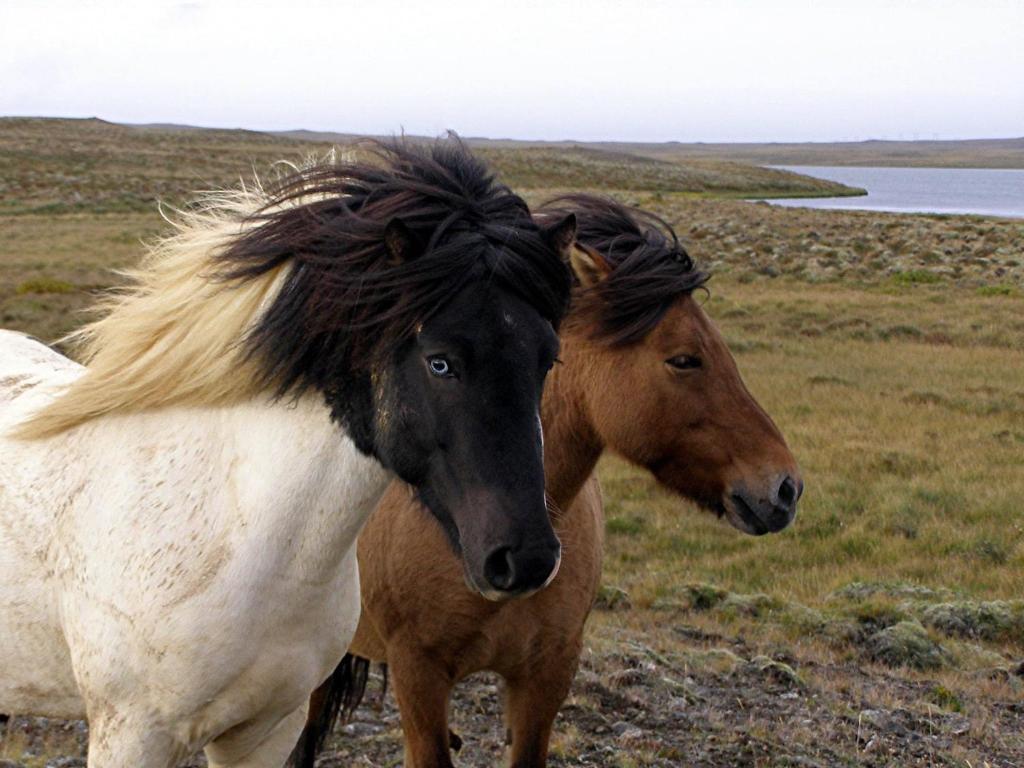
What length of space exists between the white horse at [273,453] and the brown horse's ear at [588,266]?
4.32ft

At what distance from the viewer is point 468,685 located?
560cm

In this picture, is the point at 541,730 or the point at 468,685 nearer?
the point at 541,730

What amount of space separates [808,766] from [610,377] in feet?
7.01

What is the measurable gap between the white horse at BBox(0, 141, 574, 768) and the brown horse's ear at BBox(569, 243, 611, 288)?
1.32 metres

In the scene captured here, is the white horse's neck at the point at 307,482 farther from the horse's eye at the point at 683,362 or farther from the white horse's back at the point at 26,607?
the horse's eye at the point at 683,362

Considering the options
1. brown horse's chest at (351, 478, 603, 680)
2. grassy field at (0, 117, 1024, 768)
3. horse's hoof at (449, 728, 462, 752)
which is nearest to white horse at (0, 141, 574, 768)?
brown horse's chest at (351, 478, 603, 680)

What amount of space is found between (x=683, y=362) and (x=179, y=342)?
1839mm

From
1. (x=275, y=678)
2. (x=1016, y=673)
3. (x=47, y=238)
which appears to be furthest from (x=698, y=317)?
(x=47, y=238)

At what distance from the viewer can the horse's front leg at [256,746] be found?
2619 millimetres

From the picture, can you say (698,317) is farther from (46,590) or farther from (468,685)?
(468,685)

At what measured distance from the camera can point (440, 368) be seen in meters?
2.21

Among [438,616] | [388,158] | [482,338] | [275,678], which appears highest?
[388,158]

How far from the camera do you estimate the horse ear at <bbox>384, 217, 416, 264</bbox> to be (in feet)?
7.40

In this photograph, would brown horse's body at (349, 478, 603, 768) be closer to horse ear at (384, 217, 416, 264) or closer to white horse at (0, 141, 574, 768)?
white horse at (0, 141, 574, 768)
